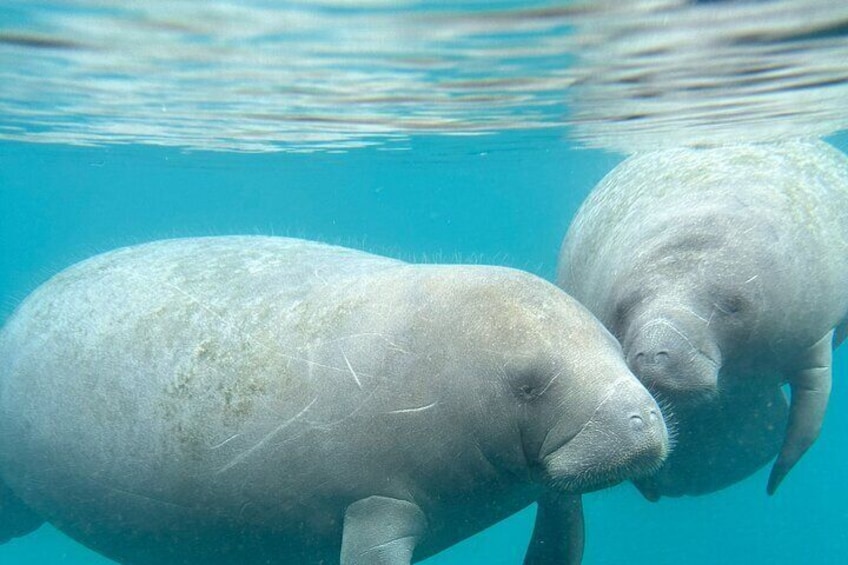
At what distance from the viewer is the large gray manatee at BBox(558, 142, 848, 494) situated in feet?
16.5

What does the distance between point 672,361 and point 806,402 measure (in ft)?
8.61

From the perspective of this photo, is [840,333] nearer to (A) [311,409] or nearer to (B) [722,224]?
(B) [722,224]

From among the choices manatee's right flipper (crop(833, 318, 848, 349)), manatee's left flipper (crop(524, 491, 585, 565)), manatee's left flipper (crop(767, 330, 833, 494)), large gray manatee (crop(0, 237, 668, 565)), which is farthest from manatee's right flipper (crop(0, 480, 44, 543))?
manatee's right flipper (crop(833, 318, 848, 349))

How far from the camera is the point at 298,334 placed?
481 centimetres

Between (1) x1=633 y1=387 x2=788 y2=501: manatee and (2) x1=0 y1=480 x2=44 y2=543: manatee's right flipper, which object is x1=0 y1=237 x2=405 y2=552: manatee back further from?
(1) x1=633 y1=387 x2=788 y2=501: manatee

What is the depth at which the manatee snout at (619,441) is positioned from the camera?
3652 mm

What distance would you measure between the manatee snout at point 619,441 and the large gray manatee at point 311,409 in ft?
0.03

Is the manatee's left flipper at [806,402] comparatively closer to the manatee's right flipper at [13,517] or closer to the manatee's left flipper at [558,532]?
the manatee's left flipper at [558,532]

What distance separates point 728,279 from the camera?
18.0ft

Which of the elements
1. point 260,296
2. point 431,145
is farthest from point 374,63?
point 431,145

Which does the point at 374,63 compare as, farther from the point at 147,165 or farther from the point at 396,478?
the point at 147,165

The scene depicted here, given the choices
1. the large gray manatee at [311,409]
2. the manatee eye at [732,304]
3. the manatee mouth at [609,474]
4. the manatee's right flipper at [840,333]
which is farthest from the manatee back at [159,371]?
the manatee's right flipper at [840,333]

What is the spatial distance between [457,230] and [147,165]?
85.5 meters

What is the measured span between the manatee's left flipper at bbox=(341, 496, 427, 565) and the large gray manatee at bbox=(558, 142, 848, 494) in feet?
5.45
